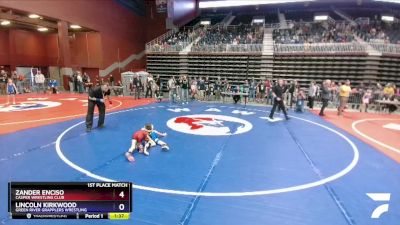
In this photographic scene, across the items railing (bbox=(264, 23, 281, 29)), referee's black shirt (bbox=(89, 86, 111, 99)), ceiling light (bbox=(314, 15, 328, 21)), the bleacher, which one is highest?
ceiling light (bbox=(314, 15, 328, 21))

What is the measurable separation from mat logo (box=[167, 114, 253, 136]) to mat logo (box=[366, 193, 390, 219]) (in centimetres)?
499

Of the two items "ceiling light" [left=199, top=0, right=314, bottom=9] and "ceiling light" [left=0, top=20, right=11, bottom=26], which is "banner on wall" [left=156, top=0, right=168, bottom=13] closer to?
"ceiling light" [left=199, top=0, right=314, bottom=9]

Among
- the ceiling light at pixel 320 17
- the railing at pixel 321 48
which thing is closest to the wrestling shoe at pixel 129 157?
the railing at pixel 321 48

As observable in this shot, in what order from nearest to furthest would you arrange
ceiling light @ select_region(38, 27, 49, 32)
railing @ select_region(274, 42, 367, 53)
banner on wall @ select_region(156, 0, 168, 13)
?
railing @ select_region(274, 42, 367, 53) < ceiling light @ select_region(38, 27, 49, 32) < banner on wall @ select_region(156, 0, 168, 13)

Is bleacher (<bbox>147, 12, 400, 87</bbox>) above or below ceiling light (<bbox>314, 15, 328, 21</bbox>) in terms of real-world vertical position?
below

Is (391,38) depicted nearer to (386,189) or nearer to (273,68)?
(273,68)

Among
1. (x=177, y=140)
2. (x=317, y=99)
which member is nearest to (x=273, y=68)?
(x=317, y=99)

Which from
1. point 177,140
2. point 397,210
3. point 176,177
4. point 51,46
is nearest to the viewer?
point 397,210

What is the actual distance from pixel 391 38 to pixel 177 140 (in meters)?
25.0

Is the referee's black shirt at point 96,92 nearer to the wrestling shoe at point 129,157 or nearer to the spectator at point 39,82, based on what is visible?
the wrestling shoe at point 129,157

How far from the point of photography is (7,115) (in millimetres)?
12281

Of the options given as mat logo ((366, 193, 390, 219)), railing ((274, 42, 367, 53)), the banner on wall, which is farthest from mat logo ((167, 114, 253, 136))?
the banner on wall
